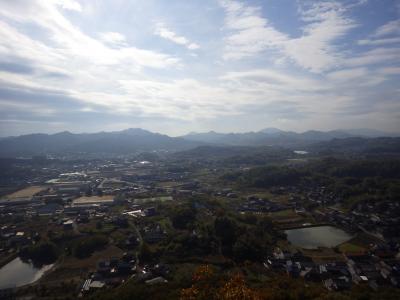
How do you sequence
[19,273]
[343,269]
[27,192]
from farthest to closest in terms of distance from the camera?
[27,192]
[19,273]
[343,269]

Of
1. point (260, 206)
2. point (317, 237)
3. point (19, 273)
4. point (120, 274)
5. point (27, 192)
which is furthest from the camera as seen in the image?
point (27, 192)

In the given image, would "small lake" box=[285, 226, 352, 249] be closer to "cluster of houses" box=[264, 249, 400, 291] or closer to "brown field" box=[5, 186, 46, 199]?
"cluster of houses" box=[264, 249, 400, 291]

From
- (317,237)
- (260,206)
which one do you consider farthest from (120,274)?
(260,206)

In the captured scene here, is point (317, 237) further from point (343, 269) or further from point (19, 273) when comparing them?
point (19, 273)

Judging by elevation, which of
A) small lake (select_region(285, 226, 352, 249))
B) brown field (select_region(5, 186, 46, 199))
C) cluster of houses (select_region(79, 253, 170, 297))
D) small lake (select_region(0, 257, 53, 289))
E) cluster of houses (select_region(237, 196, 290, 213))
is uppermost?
cluster of houses (select_region(79, 253, 170, 297))

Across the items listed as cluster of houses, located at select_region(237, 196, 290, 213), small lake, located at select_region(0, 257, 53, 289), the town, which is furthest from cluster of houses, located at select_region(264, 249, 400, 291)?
small lake, located at select_region(0, 257, 53, 289)

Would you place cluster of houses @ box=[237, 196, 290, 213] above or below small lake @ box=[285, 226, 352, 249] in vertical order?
above
